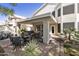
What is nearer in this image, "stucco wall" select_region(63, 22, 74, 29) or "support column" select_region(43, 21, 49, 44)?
"stucco wall" select_region(63, 22, 74, 29)

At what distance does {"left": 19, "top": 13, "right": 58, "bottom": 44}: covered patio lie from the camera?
12.9 ft

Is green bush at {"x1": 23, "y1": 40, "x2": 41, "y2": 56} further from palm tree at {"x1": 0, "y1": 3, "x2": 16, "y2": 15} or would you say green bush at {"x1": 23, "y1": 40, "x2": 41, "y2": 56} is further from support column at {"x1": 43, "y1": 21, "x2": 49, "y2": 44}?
palm tree at {"x1": 0, "y1": 3, "x2": 16, "y2": 15}

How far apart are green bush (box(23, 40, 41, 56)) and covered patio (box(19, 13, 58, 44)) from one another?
0.25m

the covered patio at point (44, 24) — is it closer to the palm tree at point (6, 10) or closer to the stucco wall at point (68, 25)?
the stucco wall at point (68, 25)

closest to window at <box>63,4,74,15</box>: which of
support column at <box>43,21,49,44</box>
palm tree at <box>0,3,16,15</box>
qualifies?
support column at <box>43,21,49,44</box>

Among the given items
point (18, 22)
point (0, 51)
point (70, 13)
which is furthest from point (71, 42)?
point (0, 51)

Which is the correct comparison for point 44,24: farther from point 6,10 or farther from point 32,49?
point 6,10

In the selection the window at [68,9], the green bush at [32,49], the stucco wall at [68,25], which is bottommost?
the green bush at [32,49]

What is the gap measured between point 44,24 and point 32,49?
62 centimetres

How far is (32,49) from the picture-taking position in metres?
3.85

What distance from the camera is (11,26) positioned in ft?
A: 13.0

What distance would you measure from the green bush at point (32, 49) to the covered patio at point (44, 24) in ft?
0.81

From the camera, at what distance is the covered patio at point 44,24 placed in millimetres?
3941

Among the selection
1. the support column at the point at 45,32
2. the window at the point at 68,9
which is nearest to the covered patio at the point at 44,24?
the support column at the point at 45,32
